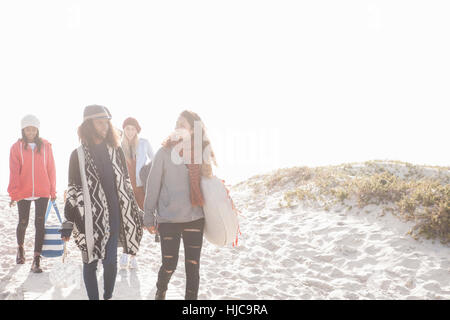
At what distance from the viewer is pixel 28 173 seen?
19.1 feet

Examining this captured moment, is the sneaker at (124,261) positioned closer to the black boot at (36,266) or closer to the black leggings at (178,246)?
the black boot at (36,266)

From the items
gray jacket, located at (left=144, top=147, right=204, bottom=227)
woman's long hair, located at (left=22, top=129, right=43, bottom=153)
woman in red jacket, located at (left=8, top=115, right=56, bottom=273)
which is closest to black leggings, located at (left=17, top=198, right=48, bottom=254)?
woman in red jacket, located at (left=8, top=115, right=56, bottom=273)

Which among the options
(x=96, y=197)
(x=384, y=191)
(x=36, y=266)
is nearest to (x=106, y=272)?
(x=96, y=197)

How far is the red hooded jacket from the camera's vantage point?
5781 millimetres

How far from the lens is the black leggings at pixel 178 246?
353cm

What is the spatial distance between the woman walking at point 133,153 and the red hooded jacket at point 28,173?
1275mm

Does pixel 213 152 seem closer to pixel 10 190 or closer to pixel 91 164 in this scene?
pixel 91 164

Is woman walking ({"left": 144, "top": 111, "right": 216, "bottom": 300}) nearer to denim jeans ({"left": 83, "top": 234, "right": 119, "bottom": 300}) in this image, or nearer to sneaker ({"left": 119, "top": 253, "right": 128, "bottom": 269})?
denim jeans ({"left": 83, "top": 234, "right": 119, "bottom": 300})

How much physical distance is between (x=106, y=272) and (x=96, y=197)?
0.75 meters

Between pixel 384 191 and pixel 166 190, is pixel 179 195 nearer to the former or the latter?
pixel 166 190

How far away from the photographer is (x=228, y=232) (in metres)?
3.66

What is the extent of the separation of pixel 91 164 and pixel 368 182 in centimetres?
810
